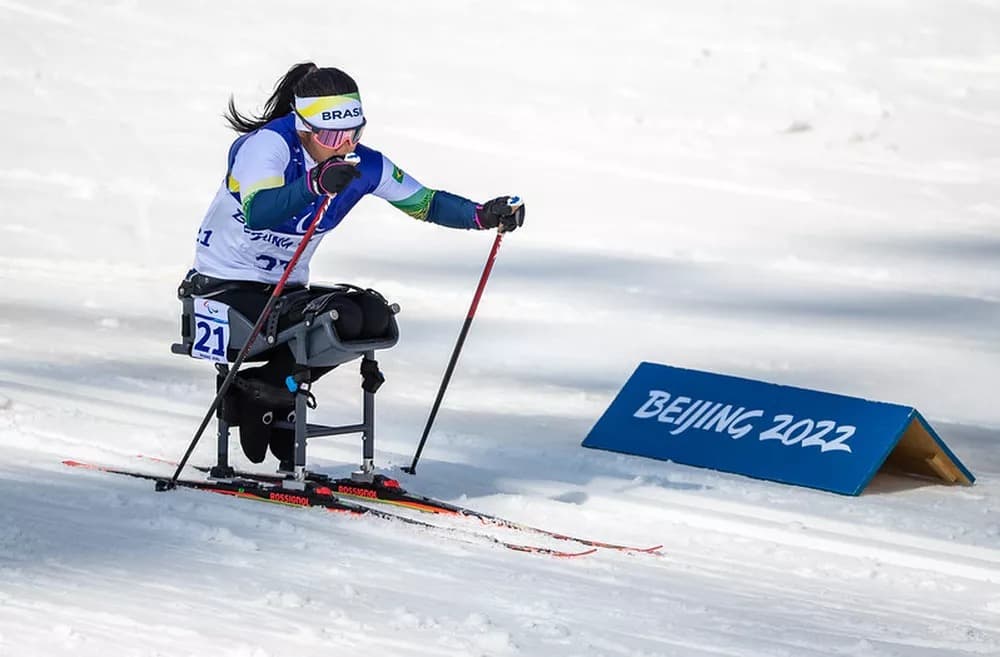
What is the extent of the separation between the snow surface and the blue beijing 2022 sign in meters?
0.13

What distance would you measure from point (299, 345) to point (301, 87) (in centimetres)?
80

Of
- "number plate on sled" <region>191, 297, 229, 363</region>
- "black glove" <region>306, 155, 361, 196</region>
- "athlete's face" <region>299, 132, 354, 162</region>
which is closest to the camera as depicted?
"black glove" <region>306, 155, 361, 196</region>

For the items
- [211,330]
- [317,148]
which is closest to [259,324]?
[211,330]

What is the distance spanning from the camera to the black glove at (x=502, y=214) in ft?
20.7

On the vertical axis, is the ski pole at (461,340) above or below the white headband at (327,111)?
below

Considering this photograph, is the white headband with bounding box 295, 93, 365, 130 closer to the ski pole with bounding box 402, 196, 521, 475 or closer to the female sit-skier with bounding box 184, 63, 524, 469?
the female sit-skier with bounding box 184, 63, 524, 469

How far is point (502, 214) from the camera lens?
630 cm

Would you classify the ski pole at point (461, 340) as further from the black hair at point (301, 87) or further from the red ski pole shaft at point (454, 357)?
the black hair at point (301, 87)

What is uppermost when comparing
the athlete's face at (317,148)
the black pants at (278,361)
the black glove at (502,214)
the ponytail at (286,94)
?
the ponytail at (286,94)

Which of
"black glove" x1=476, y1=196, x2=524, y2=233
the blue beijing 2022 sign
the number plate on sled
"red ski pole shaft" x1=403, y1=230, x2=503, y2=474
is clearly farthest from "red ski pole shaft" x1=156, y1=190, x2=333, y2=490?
the blue beijing 2022 sign

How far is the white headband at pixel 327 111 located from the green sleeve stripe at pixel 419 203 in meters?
0.47

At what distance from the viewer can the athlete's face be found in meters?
6.19

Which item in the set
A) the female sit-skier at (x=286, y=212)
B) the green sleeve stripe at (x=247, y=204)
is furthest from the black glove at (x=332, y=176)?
the green sleeve stripe at (x=247, y=204)

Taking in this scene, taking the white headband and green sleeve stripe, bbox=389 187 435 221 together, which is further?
green sleeve stripe, bbox=389 187 435 221
